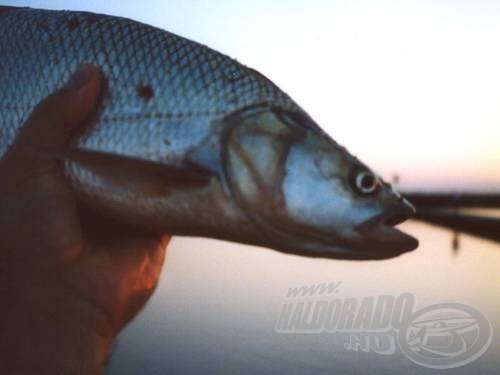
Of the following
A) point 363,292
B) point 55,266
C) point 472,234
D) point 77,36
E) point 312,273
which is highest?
point 77,36

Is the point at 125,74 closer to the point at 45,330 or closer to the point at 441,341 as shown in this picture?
the point at 45,330

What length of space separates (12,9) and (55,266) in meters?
1.41

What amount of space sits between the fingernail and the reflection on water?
5076mm

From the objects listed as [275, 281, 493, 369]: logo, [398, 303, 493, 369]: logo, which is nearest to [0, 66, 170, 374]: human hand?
[275, 281, 493, 369]: logo

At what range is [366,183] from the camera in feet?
7.28

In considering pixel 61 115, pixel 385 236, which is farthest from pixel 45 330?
pixel 385 236

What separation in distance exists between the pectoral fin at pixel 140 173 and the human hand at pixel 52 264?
0.37 feet

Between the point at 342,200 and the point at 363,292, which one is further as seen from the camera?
the point at 363,292

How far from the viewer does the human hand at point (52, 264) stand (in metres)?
1.96

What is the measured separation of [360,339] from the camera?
8594 millimetres

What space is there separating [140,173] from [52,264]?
465 millimetres

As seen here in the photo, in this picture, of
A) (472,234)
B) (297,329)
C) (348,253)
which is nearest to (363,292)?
(297,329)

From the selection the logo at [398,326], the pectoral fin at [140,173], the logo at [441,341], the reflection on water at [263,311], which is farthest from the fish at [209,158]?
the logo at [441,341]

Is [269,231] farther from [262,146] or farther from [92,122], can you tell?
[92,122]
